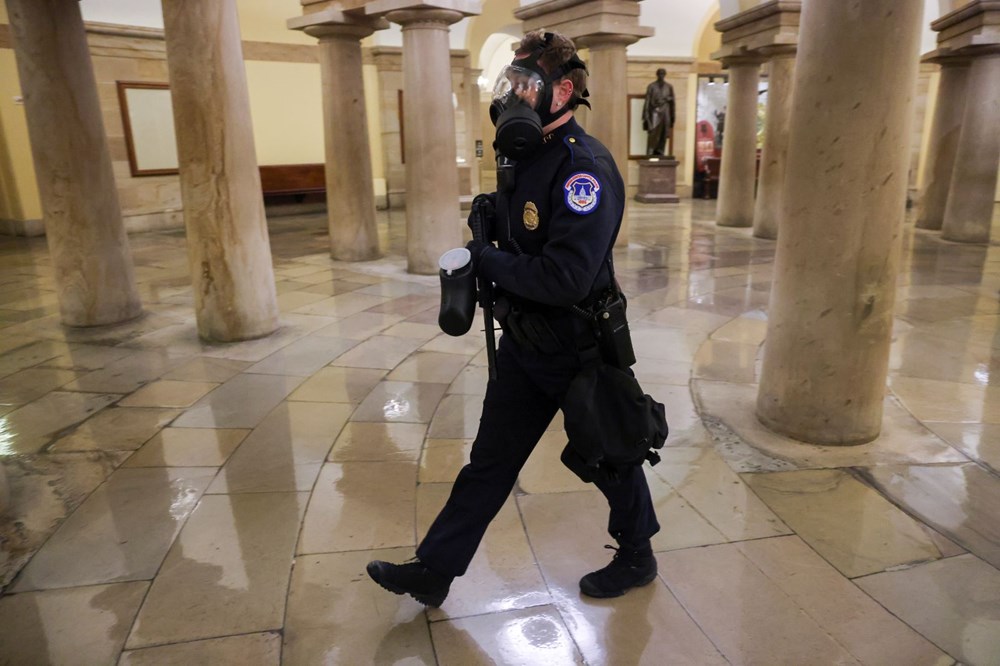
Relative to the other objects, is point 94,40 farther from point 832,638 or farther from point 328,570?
point 832,638

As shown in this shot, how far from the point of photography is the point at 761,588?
2570 millimetres

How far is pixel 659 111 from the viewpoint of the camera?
52.5 feet

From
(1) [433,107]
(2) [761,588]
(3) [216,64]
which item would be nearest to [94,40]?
(1) [433,107]

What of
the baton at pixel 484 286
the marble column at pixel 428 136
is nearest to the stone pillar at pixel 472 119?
the marble column at pixel 428 136

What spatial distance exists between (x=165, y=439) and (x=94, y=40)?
10833 mm

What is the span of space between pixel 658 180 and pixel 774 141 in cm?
548

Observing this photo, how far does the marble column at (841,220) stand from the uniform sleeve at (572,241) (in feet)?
6.28

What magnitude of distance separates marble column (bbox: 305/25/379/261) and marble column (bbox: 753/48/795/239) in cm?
607

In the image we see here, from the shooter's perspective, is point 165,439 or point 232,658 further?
point 165,439

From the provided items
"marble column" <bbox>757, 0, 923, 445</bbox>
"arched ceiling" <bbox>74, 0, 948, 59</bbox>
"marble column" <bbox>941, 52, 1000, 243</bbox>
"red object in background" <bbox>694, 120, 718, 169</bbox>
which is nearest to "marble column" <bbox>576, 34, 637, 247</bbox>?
"arched ceiling" <bbox>74, 0, 948, 59</bbox>

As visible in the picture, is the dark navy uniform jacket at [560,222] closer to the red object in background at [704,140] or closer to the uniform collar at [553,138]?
the uniform collar at [553,138]

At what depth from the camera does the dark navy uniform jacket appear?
197 centimetres

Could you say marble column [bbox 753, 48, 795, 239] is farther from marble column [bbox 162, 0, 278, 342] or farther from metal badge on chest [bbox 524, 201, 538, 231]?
metal badge on chest [bbox 524, 201, 538, 231]

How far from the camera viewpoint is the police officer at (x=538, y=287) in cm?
199
